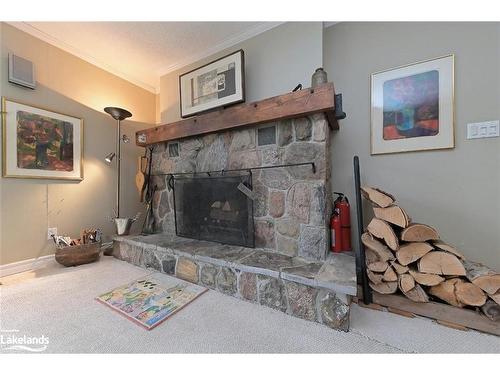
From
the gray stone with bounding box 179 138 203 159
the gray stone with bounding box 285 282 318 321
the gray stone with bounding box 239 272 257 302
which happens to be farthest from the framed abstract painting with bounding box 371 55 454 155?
the gray stone with bounding box 179 138 203 159

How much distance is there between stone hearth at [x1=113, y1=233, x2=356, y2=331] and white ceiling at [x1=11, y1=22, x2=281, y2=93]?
6.52 ft

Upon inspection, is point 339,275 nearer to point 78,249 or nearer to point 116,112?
point 78,249

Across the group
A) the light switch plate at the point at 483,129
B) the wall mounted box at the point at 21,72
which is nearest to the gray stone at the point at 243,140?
the light switch plate at the point at 483,129

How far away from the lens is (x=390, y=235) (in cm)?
127

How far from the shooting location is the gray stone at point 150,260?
1.75m

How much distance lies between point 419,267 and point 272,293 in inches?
35.7

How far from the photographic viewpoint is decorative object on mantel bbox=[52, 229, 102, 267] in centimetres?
182

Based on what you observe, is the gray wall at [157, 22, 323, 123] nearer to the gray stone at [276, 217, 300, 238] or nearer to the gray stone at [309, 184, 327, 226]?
the gray stone at [309, 184, 327, 226]

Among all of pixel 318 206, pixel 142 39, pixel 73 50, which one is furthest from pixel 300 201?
pixel 73 50

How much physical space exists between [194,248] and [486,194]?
2165mm

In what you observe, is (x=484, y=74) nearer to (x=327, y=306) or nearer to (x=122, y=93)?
(x=327, y=306)

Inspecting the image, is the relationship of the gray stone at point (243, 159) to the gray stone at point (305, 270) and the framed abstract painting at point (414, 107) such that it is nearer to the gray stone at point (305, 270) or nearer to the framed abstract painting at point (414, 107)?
the gray stone at point (305, 270)

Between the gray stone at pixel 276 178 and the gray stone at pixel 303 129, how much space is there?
27 centimetres
